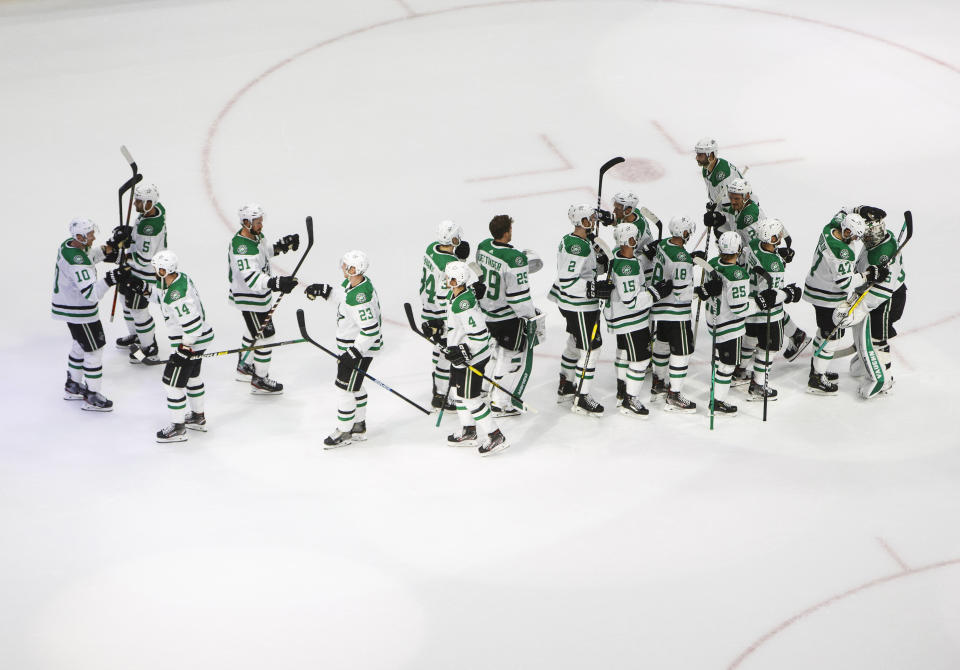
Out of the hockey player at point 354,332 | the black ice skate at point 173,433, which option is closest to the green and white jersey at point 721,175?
the hockey player at point 354,332

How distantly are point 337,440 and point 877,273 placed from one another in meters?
3.14

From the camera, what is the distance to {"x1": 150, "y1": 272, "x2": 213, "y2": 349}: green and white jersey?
19.9ft

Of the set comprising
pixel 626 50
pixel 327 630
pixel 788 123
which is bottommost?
pixel 327 630

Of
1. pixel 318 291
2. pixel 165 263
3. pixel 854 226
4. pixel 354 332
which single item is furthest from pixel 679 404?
pixel 165 263

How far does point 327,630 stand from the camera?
17.2 ft

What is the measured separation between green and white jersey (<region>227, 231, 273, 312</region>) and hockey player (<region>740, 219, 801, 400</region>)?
2711mm

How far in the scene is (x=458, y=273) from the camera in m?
5.87

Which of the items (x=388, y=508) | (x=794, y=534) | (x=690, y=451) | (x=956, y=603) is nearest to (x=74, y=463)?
(x=388, y=508)

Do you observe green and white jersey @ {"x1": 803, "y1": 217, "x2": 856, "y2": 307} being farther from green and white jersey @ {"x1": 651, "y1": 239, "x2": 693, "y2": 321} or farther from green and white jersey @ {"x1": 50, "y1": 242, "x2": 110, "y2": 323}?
green and white jersey @ {"x1": 50, "y1": 242, "x2": 110, "y2": 323}

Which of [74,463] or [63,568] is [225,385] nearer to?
[74,463]

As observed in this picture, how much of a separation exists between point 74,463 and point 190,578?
3.88ft

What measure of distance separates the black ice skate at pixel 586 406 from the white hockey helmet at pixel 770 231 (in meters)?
1.31

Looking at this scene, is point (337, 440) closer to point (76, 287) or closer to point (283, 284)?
point (283, 284)

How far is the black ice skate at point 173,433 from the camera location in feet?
20.9
